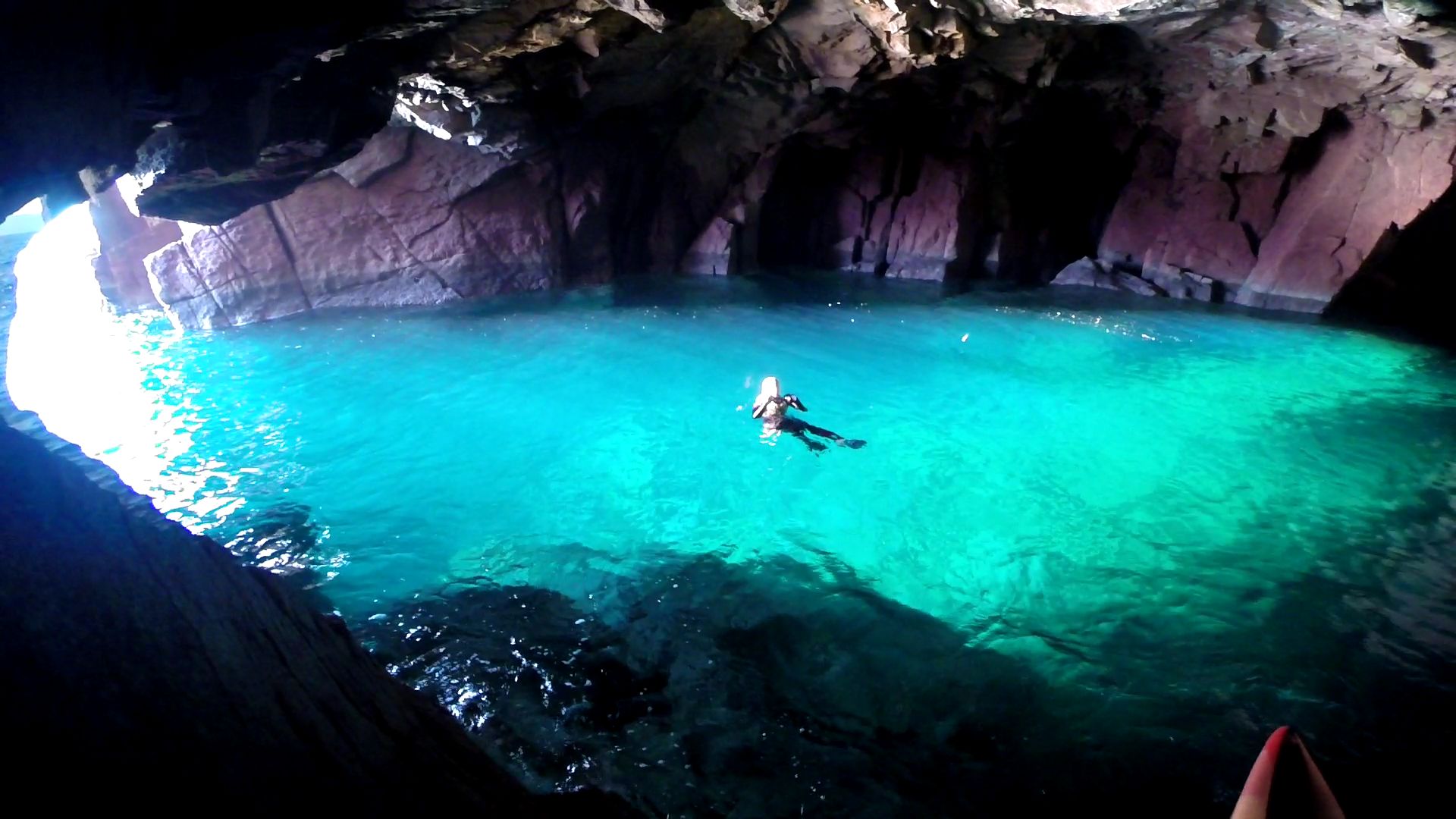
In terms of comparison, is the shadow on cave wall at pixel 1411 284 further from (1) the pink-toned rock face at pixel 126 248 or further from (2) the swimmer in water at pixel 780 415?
(1) the pink-toned rock face at pixel 126 248

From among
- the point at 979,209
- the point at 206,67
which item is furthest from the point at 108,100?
the point at 979,209

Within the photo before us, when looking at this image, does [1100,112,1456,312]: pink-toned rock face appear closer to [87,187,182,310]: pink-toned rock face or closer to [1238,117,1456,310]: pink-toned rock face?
[1238,117,1456,310]: pink-toned rock face

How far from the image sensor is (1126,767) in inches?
172

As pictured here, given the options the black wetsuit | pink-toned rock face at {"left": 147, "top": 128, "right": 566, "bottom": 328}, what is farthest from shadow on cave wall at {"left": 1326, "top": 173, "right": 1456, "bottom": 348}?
pink-toned rock face at {"left": 147, "top": 128, "right": 566, "bottom": 328}

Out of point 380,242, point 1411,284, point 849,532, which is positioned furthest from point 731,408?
point 1411,284

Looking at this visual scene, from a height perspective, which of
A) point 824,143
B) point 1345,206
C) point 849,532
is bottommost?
point 849,532

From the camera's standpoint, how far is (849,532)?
7.02 m

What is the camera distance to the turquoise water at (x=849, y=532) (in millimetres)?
4520

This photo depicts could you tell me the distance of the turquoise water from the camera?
4520mm

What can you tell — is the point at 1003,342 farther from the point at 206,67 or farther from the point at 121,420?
the point at 121,420

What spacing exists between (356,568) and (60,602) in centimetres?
488

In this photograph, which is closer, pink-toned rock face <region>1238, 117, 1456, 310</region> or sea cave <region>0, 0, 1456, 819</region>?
sea cave <region>0, 0, 1456, 819</region>

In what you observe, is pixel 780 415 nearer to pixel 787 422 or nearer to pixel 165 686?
pixel 787 422

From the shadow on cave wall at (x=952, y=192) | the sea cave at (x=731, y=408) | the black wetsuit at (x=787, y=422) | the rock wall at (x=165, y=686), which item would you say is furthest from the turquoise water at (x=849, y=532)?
the shadow on cave wall at (x=952, y=192)
